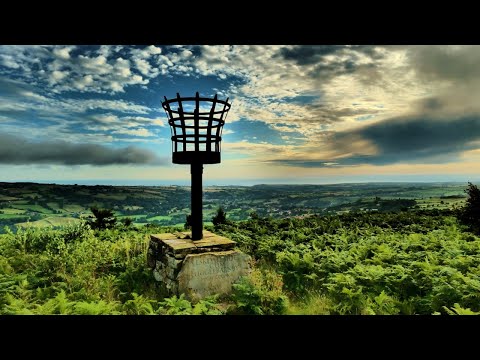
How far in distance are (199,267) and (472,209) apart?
10301 millimetres

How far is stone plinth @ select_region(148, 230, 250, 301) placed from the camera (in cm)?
552

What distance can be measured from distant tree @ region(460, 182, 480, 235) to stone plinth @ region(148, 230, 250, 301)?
912 centimetres

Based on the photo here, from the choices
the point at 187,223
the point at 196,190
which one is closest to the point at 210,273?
the point at 196,190

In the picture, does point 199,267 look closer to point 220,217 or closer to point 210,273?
point 210,273

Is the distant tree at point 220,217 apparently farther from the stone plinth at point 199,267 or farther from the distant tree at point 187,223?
the stone plinth at point 199,267

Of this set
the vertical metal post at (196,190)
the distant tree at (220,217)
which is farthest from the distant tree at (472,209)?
the vertical metal post at (196,190)

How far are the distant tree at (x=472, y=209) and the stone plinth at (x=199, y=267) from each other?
29.9 ft

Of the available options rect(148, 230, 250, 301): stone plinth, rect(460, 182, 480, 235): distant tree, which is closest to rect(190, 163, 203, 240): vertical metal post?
rect(148, 230, 250, 301): stone plinth

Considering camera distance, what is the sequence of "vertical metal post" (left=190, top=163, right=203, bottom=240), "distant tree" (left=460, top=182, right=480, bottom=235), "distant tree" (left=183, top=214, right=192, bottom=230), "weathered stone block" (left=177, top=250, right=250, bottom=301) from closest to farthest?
"weathered stone block" (left=177, top=250, right=250, bottom=301)
"vertical metal post" (left=190, top=163, right=203, bottom=240)
"distant tree" (left=183, top=214, right=192, bottom=230)
"distant tree" (left=460, top=182, right=480, bottom=235)

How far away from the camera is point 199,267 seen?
560 cm

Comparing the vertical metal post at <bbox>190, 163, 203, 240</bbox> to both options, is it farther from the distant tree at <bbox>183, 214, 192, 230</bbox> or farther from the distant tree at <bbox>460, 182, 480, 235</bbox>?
the distant tree at <bbox>460, 182, 480, 235</bbox>
